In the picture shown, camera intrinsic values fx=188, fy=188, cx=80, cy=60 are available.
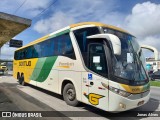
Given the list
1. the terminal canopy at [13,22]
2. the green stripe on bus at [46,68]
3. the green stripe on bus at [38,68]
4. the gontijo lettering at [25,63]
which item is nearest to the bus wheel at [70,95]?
the green stripe on bus at [46,68]

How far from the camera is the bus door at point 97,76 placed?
6082 mm

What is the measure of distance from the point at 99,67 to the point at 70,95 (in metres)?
2.31

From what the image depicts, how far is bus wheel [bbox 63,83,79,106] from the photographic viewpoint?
7741 mm

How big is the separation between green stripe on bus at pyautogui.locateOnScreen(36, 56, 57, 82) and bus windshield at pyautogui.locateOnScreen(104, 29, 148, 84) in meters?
3.86

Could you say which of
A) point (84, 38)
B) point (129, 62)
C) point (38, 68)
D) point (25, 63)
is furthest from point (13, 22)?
point (129, 62)

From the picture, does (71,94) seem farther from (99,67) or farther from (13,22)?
(13,22)

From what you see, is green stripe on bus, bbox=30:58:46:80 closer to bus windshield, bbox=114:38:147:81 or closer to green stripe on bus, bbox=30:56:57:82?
green stripe on bus, bbox=30:56:57:82

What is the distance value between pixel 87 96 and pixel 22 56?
407 inches

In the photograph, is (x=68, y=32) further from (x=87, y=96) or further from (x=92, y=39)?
(x=87, y=96)

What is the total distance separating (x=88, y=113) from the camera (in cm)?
688

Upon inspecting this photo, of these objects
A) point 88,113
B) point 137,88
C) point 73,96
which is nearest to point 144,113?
point 137,88

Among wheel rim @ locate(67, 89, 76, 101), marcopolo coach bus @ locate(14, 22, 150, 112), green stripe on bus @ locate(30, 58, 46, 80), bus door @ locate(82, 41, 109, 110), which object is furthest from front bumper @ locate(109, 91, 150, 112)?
green stripe on bus @ locate(30, 58, 46, 80)

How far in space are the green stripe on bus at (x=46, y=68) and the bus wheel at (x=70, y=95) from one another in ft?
6.13

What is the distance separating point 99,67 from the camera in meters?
6.33
